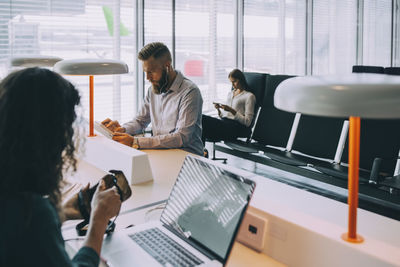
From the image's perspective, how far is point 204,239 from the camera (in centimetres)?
→ 118

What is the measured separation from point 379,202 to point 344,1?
202 inches

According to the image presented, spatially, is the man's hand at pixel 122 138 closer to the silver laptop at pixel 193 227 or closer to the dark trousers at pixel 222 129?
the silver laptop at pixel 193 227

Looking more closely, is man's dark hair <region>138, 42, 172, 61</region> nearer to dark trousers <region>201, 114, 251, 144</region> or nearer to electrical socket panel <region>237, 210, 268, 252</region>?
electrical socket panel <region>237, 210, 268, 252</region>

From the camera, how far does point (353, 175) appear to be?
101 centimetres

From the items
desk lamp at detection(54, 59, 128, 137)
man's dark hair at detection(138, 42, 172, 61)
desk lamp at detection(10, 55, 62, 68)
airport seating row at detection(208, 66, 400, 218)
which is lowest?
airport seating row at detection(208, 66, 400, 218)

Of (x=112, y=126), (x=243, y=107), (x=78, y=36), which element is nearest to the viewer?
(x=112, y=126)

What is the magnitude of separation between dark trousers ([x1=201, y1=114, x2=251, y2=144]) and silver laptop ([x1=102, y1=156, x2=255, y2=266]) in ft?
9.80

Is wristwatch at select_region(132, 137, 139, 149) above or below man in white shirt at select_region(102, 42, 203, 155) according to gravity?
below

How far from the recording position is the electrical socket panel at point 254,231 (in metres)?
1.23

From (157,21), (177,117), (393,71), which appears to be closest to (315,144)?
(177,117)

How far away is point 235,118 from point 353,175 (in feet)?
11.2

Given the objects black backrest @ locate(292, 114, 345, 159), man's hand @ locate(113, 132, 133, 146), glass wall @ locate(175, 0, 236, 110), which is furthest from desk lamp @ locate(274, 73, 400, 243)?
glass wall @ locate(175, 0, 236, 110)

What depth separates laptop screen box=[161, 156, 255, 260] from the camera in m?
1.12

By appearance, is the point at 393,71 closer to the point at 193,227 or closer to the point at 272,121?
the point at 272,121
